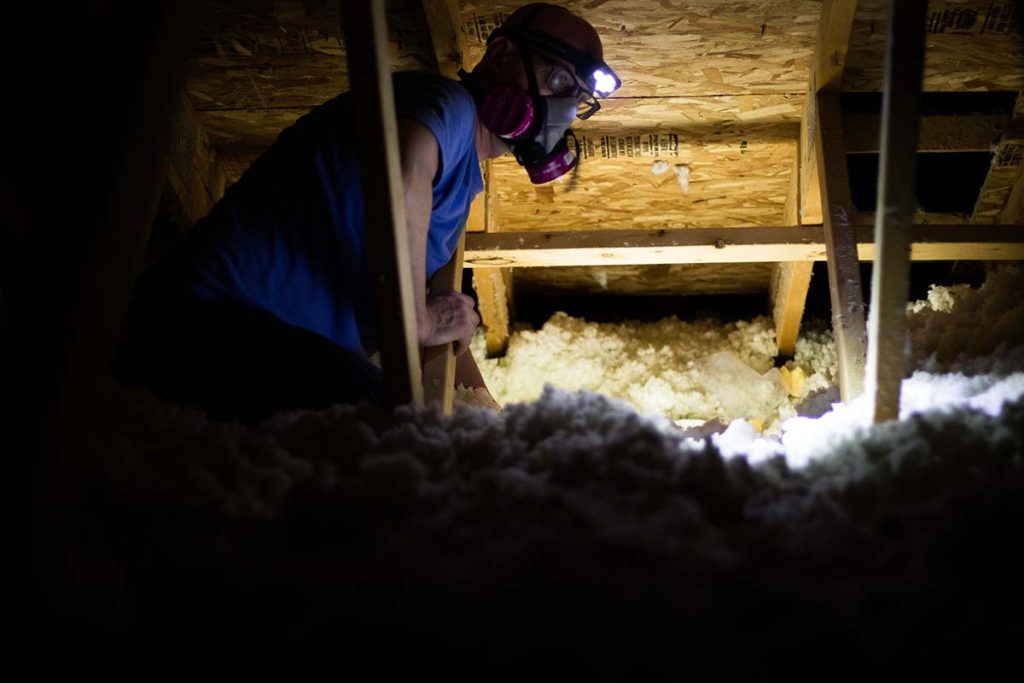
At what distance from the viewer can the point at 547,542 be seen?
2.66ft

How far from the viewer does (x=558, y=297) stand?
12.8 feet

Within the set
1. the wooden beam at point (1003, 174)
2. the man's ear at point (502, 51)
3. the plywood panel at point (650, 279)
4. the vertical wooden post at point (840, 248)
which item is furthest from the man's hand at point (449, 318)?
the wooden beam at point (1003, 174)

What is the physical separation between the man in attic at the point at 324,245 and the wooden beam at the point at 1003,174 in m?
1.77

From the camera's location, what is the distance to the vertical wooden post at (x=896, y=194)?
1.05 m

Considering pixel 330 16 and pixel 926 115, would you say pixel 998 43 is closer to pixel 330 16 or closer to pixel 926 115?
pixel 926 115

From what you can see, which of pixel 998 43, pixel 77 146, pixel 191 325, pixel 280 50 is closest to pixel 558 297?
pixel 280 50

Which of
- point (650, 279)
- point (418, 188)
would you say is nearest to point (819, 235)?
point (650, 279)

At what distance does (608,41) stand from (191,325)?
1742mm

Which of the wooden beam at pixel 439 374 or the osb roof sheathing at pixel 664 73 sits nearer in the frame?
the wooden beam at pixel 439 374

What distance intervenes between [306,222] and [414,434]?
0.66m

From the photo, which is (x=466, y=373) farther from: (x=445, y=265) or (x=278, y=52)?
(x=278, y=52)

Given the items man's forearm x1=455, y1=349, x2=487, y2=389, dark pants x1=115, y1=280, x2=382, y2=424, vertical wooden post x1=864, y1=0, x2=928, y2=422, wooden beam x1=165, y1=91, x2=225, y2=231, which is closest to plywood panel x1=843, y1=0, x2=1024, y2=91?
vertical wooden post x1=864, y1=0, x2=928, y2=422

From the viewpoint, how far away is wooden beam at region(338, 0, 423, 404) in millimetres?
1102

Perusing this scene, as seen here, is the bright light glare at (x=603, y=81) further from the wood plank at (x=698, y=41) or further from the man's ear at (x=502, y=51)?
the wood plank at (x=698, y=41)
